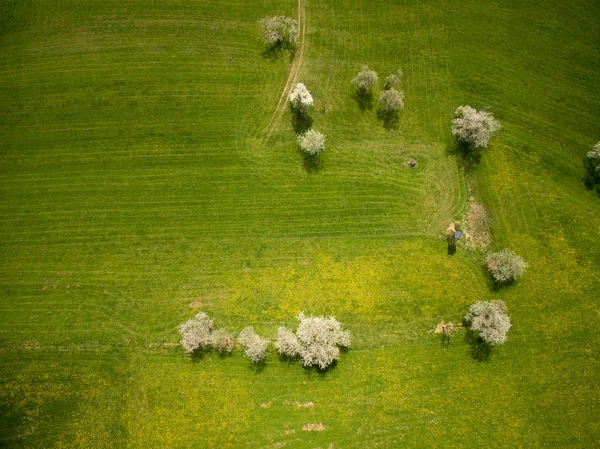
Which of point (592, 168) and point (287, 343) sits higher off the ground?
point (592, 168)

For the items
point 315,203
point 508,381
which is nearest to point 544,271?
point 508,381

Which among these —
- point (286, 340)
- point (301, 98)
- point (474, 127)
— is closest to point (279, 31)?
point (301, 98)

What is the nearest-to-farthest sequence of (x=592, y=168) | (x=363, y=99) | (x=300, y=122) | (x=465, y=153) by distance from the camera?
1. (x=592, y=168)
2. (x=465, y=153)
3. (x=300, y=122)
4. (x=363, y=99)

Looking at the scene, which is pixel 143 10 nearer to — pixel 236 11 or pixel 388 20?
pixel 236 11

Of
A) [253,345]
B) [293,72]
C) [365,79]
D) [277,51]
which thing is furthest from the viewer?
[277,51]

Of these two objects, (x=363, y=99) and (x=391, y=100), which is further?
(x=363, y=99)

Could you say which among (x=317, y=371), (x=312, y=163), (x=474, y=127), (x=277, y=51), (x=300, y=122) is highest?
(x=277, y=51)

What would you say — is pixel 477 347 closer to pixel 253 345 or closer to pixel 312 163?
pixel 253 345
